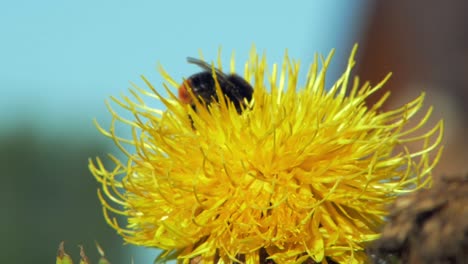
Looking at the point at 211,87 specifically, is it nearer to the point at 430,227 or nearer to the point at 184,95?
the point at 184,95

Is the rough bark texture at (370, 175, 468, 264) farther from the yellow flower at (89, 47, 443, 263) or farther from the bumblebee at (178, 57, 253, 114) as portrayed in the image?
the bumblebee at (178, 57, 253, 114)

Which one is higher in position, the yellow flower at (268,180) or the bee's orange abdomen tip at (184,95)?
the bee's orange abdomen tip at (184,95)

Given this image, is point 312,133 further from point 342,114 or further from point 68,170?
point 68,170

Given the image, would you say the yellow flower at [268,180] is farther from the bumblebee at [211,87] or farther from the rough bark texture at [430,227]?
the rough bark texture at [430,227]

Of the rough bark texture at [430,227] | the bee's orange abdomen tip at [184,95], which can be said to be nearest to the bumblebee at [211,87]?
the bee's orange abdomen tip at [184,95]

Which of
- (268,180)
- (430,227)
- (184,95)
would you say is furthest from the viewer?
(184,95)

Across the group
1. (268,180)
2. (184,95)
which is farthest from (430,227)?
(184,95)

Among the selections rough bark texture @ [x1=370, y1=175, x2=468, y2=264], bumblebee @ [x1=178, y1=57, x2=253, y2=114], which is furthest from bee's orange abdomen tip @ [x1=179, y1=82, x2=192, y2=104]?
rough bark texture @ [x1=370, y1=175, x2=468, y2=264]
